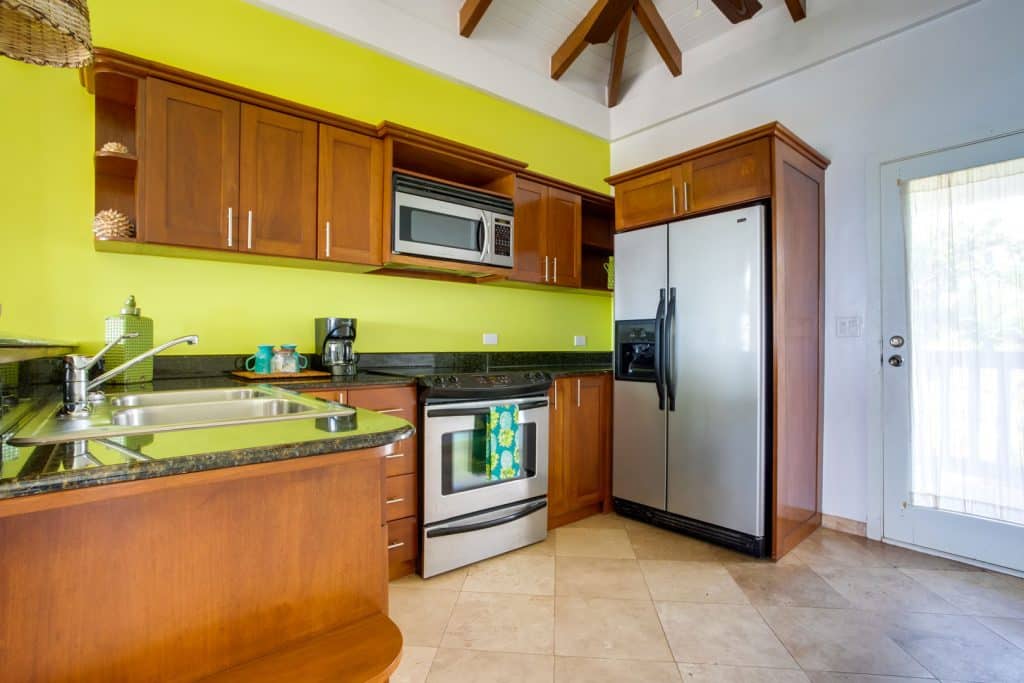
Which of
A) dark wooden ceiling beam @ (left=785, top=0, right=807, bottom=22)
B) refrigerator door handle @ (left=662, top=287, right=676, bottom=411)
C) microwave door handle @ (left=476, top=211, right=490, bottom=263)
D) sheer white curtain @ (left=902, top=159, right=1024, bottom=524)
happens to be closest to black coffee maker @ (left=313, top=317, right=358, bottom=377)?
microwave door handle @ (left=476, top=211, right=490, bottom=263)

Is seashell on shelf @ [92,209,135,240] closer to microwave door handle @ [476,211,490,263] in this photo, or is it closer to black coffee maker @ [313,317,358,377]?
black coffee maker @ [313,317,358,377]

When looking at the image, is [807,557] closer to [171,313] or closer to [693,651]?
[693,651]

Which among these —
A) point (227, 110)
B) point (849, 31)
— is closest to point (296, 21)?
point (227, 110)

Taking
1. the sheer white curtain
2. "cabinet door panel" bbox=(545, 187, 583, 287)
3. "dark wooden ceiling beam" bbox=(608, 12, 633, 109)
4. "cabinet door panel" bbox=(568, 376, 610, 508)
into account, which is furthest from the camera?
"dark wooden ceiling beam" bbox=(608, 12, 633, 109)

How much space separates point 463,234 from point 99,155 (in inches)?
61.6

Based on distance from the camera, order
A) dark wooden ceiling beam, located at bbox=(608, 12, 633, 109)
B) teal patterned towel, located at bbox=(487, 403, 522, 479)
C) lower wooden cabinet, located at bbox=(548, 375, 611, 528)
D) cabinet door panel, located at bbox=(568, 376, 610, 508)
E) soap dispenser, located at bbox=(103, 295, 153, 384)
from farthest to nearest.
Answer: dark wooden ceiling beam, located at bbox=(608, 12, 633, 109)
cabinet door panel, located at bbox=(568, 376, 610, 508)
lower wooden cabinet, located at bbox=(548, 375, 611, 528)
teal patterned towel, located at bbox=(487, 403, 522, 479)
soap dispenser, located at bbox=(103, 295, 153, 384)

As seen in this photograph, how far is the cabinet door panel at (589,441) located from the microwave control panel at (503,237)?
0.89 meters

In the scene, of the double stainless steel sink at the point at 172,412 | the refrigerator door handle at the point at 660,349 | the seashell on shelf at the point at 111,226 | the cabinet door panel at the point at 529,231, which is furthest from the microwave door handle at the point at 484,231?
the seashell on shelf at the point at 111,226

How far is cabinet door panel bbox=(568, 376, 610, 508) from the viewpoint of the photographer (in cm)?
287

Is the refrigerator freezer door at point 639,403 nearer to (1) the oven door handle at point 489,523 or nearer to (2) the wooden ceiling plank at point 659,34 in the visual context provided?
(1) the oven door handle at point 489,523

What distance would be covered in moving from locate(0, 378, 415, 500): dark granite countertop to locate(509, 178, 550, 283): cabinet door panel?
2.09 metres

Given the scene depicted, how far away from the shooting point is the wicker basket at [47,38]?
846 millimetres

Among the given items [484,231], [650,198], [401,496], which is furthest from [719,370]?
[401,496]

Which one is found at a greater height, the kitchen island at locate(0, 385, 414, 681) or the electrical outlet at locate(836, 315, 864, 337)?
the electrical outlet at locate(836, 315, 864, 337)
